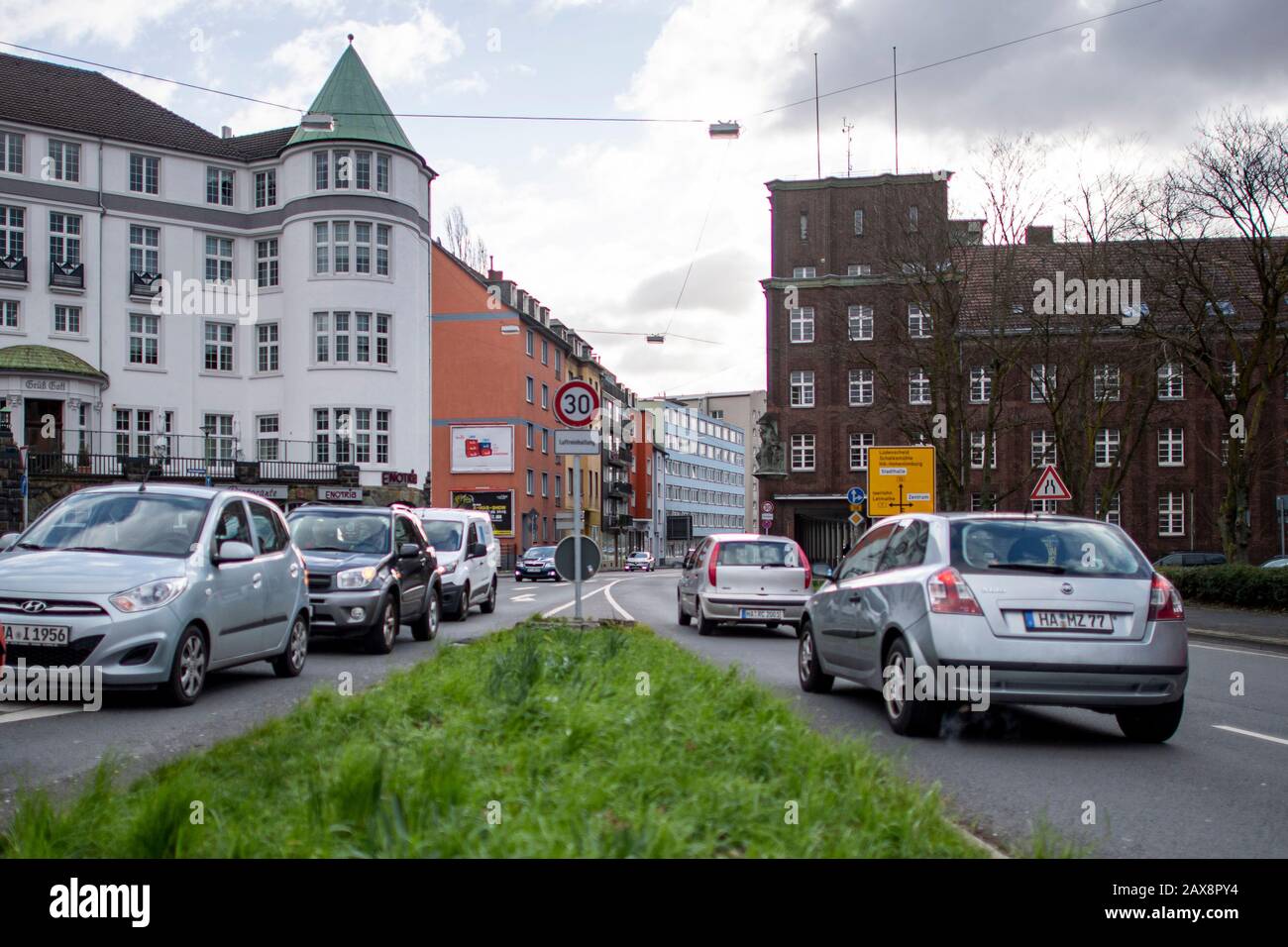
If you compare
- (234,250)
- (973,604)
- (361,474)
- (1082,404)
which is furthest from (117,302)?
(973,604)

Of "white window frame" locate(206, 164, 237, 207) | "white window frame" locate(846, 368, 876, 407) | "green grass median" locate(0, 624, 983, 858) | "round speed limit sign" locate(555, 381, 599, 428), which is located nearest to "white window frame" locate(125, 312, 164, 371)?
"white window frame" locate(206, 164, 237, 207)

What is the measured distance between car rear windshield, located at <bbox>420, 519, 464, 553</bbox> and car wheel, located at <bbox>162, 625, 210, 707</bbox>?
37.9ft

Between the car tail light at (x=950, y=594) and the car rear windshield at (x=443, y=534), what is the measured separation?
1408 centimetres

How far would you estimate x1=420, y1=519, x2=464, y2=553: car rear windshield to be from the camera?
21377 mm

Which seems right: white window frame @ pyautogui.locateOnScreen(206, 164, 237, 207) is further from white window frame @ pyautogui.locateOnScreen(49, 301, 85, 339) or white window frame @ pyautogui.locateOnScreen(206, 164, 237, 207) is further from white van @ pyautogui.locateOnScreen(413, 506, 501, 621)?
white van @ pyautogui.locateOnScreen(413, 506, 501, 621)

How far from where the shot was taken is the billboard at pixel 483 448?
A: 64250mm

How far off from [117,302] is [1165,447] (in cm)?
5004

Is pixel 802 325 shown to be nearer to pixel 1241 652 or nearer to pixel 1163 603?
pixel 1241 652

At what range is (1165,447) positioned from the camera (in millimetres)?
62250

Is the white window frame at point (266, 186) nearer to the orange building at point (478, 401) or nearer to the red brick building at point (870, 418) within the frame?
the orange building at point (478, 401)

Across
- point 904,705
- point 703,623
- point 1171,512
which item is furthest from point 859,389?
point 904,705

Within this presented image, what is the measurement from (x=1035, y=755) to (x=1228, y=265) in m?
26.8

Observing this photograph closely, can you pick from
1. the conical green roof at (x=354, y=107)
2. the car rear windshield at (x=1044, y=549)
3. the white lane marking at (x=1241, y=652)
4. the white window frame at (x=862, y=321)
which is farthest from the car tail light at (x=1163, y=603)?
the white window frame at (x=862, y=321)
